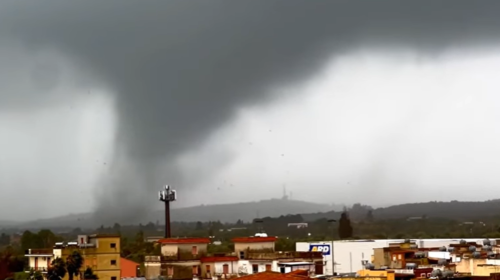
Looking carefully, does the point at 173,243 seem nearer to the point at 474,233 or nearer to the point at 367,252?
→ the point at 367,252

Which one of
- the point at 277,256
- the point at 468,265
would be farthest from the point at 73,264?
the point at 468,265

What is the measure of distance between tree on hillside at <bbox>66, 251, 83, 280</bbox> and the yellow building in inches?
127

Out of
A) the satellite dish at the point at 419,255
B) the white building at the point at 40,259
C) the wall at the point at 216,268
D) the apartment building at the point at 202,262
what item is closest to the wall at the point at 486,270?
the apartment building at the point at 202,262

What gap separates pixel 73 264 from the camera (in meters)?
69.2

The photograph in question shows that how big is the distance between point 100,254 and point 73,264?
648cm

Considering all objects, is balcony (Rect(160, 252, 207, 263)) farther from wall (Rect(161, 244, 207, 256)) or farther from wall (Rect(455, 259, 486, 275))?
wall (Rect(455, 259, 486, 275))

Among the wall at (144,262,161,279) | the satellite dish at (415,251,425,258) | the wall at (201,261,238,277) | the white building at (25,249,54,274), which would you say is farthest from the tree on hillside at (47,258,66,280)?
the satellite dish at (415,251,425,258)

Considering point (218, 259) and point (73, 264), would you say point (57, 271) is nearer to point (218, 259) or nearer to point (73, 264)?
point (73, 264)

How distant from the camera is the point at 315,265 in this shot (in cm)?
7381

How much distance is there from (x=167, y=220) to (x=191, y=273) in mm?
53775

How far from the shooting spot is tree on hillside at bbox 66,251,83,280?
227 ft

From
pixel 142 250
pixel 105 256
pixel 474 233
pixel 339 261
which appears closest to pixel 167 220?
pixel 142 250

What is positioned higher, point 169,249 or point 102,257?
point 169,249

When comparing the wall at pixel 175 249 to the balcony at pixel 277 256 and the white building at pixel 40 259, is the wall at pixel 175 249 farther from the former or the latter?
the white building at pixel 40 259
